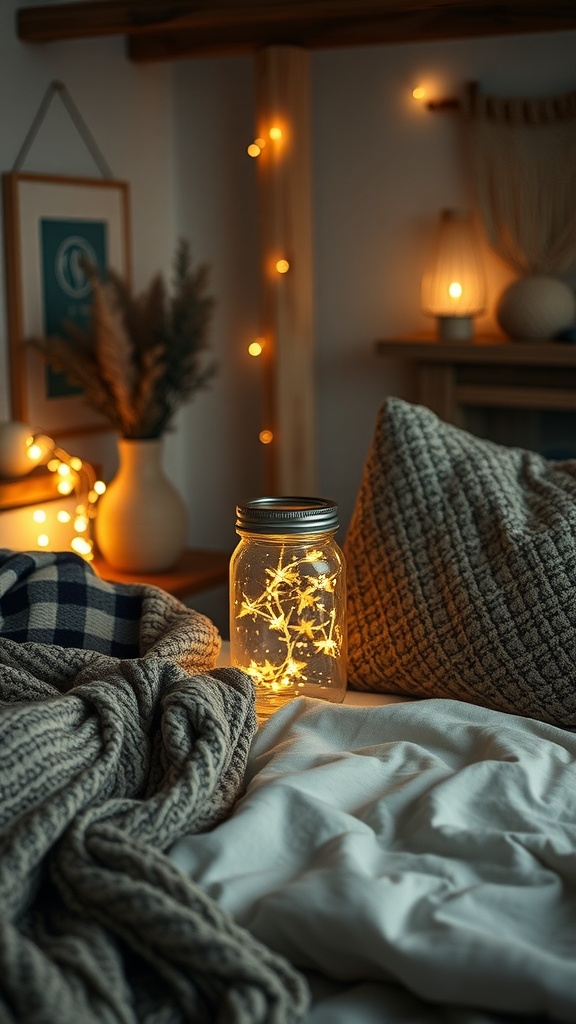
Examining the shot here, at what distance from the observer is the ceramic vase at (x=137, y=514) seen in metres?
2.77

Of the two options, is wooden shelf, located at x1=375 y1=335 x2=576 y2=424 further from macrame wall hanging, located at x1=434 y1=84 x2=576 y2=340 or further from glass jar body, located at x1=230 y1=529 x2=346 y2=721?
glass jar body, located at x1=230 y1=529 x2=346 y2=721

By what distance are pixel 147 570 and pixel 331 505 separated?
1.42 m

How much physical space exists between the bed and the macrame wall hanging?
1.33 m

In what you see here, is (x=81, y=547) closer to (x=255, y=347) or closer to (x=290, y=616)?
(x=255, y=347)

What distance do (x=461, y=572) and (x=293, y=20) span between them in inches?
64.7

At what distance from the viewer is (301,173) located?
2.91 m

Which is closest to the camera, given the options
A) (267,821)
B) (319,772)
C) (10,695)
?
(267,821)

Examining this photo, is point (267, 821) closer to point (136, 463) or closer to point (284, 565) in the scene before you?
point (284, 565)

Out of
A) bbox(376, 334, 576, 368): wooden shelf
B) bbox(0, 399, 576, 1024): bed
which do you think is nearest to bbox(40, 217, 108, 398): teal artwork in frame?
bbox(376, 334, 576, 368): wooden shelf

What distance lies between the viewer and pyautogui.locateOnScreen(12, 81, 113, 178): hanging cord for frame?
2.78m

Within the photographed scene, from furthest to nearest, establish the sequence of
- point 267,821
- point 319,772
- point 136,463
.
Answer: point 136,463 < point 319,772 < point 267,821

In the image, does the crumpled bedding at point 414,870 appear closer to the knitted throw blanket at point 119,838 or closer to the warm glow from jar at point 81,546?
the knitted throw blanket at point 119,838

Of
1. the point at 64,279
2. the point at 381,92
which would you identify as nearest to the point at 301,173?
the point at 381,92

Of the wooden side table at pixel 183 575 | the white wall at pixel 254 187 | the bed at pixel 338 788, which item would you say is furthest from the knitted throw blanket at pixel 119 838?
the white wall at pixel 254 187
